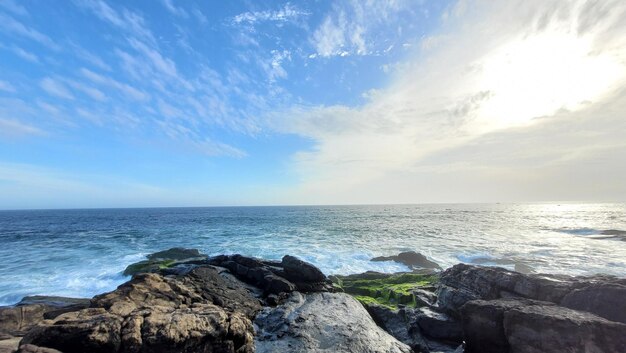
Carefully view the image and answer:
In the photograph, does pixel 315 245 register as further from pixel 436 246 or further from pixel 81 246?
pixel 81 246

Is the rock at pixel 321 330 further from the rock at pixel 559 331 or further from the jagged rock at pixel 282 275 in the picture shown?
the rock at pixel 559 331

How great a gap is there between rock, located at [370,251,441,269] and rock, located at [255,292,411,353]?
23737 millimetres

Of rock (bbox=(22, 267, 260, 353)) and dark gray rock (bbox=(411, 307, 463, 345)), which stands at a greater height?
rock (bbox=(22, 267, 260, 353))

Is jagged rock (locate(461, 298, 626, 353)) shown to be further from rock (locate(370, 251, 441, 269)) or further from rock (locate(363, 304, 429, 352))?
rock (locate(370, 251, 441, 269))

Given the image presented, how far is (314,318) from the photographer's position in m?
11.1

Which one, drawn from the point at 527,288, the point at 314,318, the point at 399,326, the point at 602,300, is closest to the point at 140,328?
the point at 314,318

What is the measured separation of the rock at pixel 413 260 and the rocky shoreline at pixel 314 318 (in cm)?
1799

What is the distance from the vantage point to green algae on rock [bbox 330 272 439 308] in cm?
1750

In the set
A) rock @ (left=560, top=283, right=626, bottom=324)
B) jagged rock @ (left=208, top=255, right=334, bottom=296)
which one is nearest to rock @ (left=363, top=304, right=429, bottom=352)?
jagged rock @ (left=208, top=255, right=334, bottom=296)

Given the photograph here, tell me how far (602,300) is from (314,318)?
34.1 ft

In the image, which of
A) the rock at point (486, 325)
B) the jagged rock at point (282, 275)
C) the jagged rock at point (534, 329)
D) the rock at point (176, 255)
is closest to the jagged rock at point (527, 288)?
the jagged rock at point (534, 329)

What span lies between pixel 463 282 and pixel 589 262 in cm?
2907

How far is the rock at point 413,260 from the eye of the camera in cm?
3403

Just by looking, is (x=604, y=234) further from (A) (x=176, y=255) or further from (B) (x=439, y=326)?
(A) (x=176, y=255)
